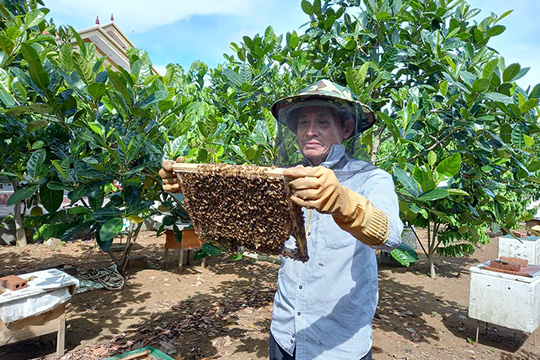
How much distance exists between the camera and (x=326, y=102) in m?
1.92

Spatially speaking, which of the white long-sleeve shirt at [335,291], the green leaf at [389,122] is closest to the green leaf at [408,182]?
the white long-sleeve shirt at [335,291]

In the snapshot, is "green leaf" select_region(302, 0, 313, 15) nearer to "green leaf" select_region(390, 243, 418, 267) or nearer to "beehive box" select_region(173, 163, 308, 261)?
"green leaf" select_region(390, 243, 418, 267)

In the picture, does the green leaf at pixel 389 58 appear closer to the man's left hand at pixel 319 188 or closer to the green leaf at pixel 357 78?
the green leaf at pixel 357 78

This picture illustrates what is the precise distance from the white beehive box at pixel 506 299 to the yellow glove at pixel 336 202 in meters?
4.26

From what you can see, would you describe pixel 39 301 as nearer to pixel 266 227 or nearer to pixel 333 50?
pixel 266 227

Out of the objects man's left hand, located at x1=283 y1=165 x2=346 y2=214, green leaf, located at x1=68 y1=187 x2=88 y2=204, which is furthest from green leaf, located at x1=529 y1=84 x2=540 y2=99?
green leaf, located at x1=68 y1=187 x2=88 y2=204

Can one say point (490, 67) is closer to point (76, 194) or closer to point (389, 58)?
point (389, 58)

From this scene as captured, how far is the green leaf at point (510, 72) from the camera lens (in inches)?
92.5

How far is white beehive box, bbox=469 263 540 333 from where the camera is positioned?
4461mm

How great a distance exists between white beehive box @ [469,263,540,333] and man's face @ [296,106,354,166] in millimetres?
4074

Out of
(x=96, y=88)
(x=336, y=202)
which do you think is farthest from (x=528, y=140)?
(x=96, y=88)

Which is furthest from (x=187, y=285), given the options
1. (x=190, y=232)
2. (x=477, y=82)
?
(x=477, y=82)

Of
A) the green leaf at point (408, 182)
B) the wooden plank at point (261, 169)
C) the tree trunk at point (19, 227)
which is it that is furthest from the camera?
the tree trunk at point (19, 227)

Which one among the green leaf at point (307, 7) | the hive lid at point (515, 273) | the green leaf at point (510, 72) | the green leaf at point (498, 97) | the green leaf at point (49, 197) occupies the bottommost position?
the hive lid at point (515, 273)
